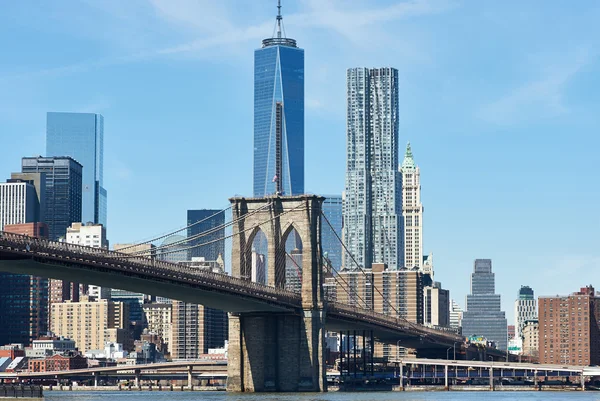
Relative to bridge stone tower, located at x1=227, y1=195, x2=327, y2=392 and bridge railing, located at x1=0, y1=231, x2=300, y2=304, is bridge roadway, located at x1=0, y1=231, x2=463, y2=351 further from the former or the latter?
bridge stone tower, located at x1=227, y1=195, x2=327, y2=392

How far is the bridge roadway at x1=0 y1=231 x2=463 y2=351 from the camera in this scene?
91000 millimetres

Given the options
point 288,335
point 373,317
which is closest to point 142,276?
point 288,335

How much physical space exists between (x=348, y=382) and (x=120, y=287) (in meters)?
50.1

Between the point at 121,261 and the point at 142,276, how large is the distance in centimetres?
269

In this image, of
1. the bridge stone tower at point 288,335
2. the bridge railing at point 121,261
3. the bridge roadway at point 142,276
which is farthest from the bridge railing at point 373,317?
the bridge railing at point 121,261

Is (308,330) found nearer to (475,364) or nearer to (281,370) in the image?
(281,370)

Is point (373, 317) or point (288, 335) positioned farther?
point (373, 317)

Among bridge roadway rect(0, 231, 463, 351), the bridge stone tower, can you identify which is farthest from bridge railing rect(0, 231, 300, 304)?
the bridge stone tower

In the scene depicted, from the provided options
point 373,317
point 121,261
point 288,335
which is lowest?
point 288,335

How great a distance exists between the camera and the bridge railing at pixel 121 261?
294ft

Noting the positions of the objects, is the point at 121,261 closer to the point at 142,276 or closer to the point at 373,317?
the point at 142,276

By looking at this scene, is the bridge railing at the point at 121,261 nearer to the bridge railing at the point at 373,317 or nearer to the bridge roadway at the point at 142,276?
the bridge roadway at the point at 142,276

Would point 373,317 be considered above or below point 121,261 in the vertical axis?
below

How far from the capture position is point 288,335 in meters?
124
